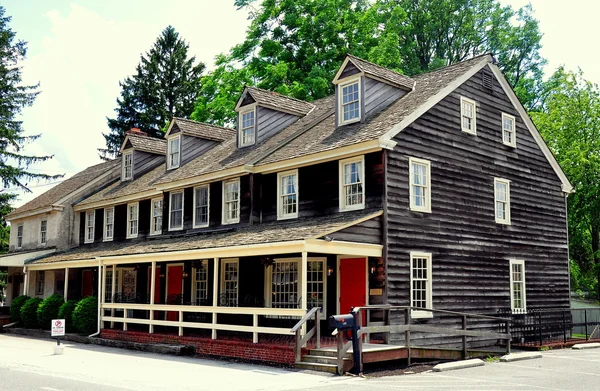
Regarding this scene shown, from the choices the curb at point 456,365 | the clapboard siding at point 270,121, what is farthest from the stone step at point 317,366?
the clapboard siding at point 270,121

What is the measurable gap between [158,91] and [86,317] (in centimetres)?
3466

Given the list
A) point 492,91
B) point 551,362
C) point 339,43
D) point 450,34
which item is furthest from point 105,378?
point 450,34

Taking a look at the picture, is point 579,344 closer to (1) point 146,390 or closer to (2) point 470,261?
(2) point 470,261

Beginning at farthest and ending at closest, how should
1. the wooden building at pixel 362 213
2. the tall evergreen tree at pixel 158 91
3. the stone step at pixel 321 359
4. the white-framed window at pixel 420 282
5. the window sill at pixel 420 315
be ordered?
1. the tall evergreen tree at pixel 158 91
2. the white-framed window at pixel 420 282
3. the window sill at pixel 420 315
4. the wooden building at pixel 362 213
5. the stone step at pixel 321 359

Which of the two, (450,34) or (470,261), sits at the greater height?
(450,34)

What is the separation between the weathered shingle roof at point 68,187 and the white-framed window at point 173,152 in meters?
8.02

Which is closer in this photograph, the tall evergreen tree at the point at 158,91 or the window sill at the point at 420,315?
the window sill at the point at 420,315

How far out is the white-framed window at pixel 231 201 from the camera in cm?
2300

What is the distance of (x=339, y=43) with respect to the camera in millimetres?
35969

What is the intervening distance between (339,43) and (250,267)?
18.4m

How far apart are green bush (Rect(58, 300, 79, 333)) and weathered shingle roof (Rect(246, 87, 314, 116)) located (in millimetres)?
11294

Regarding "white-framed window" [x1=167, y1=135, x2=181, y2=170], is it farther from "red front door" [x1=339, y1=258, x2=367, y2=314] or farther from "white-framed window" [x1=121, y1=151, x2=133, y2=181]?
"red front door" [x1=339, y1=258, x2=367, y2=314]

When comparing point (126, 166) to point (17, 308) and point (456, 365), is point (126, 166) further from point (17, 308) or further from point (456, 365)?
point (456, 365)

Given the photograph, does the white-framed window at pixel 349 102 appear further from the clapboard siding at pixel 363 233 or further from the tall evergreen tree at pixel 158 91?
the tall evergreen tree at pixel 158 91
